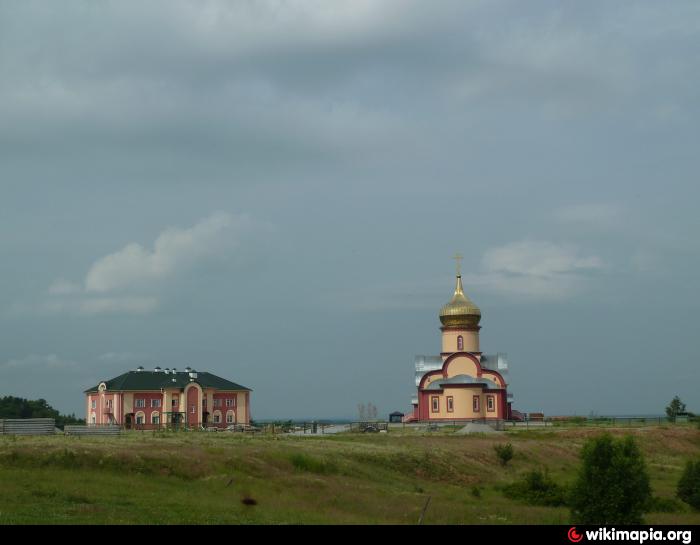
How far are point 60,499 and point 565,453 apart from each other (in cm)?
3335

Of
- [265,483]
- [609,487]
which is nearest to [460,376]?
[265,483]

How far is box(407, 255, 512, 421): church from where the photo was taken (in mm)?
69438

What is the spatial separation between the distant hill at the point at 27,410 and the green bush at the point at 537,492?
179 ft

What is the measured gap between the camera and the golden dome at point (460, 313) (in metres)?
72.8

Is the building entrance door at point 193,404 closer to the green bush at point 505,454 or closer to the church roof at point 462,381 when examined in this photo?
the church roof at point 462,381

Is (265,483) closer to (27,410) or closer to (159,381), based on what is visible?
(159,381)

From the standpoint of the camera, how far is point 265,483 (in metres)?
29.6

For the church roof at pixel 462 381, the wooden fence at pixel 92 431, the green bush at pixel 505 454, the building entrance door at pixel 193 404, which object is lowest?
the green bush at pixel 505 454

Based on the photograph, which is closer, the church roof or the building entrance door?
the building entrance door

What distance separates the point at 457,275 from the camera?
7394 centimetres

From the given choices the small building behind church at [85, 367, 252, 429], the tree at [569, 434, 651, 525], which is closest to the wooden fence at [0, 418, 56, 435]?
the small building behind church at [85, 367, 252, 429]

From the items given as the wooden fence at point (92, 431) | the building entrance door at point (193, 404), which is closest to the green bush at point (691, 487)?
the wooden fence at point (92, 431)

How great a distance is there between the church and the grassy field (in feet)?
82.6
